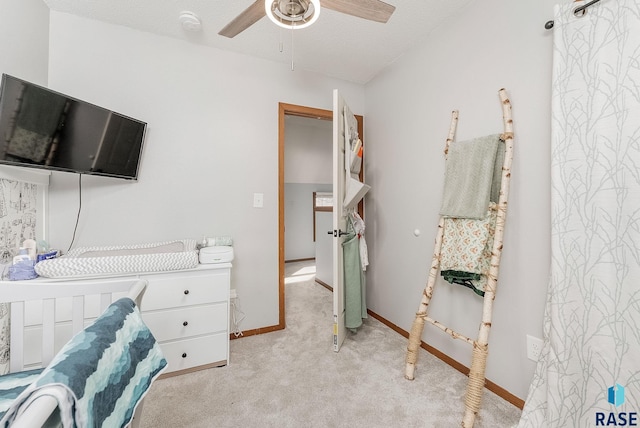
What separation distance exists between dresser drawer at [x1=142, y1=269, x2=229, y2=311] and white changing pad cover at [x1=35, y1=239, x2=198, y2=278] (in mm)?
80

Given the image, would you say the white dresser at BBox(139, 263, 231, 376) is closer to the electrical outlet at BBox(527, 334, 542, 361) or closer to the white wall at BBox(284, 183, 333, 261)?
the electrical outlet at BBox(527, 334, 542, 361)

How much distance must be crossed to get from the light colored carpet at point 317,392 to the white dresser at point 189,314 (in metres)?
0.11

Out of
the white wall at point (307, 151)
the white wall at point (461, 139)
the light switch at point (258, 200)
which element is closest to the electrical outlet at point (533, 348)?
the white wall at point (461, 139)

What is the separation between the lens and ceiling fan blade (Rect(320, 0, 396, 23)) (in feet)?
3.94

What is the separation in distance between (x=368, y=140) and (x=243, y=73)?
1.34 metres

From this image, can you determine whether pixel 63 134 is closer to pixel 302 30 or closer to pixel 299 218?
pixel 302 30

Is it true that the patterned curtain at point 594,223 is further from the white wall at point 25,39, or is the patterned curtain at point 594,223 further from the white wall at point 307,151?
the white wall at point 307,151

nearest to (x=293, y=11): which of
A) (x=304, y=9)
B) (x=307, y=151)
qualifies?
(x=304, y=9)

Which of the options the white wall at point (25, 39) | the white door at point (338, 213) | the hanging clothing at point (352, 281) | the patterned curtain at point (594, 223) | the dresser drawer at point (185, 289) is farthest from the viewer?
the hanging clothing at point (352, 281)

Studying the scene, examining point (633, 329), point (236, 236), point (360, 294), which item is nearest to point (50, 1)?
point (236, 236)

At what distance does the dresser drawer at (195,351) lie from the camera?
1.74 metres

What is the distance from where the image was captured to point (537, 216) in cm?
141

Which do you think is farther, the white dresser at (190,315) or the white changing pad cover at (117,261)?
the white dresser at (190,315)

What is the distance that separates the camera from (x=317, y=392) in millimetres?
1619
